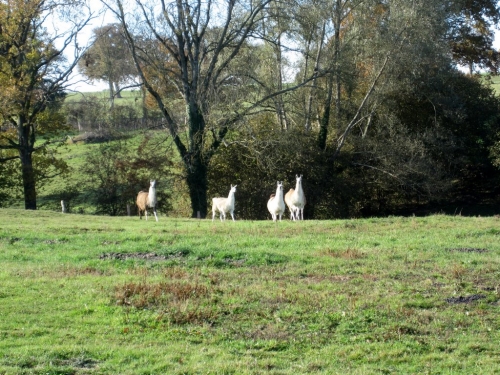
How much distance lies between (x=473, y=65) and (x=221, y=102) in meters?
27.0

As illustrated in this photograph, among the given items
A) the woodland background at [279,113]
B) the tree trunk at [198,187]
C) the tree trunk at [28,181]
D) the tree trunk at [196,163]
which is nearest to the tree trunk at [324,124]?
the woodland background at [279,113]

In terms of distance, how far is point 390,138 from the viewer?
1571 inches

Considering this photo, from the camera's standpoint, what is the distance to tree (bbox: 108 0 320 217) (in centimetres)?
3622

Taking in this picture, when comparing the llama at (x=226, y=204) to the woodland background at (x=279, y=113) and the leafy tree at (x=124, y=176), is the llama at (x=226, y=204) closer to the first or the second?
the woodland background at (x=279, y=113)

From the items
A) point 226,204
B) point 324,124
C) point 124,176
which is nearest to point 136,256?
point 226,204

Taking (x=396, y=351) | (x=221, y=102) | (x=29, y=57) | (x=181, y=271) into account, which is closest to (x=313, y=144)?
(x=221, y=102)

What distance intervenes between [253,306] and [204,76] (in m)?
29.4

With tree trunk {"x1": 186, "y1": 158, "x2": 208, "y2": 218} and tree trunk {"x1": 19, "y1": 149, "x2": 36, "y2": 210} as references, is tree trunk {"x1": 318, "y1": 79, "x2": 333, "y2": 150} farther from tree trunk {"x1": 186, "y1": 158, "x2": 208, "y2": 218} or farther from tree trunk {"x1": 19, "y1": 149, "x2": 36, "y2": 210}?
tree trunk {"x1": 19, "y1": 149, "x2": 36, "y2": 210}

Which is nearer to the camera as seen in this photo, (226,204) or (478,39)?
(226,204)

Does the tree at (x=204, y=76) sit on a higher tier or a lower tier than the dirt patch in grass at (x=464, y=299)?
higher

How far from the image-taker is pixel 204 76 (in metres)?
39.1

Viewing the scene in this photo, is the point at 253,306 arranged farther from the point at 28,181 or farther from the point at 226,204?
the point at 28,181

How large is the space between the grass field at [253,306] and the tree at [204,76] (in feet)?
61.0

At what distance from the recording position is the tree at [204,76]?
36219mm
